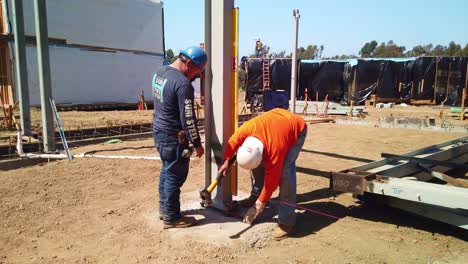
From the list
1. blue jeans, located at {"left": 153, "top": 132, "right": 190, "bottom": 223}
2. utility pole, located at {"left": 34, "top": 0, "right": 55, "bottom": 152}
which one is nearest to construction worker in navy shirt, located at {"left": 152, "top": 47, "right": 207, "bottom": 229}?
blue jeans, located at {"left": 153, "top": 132, "right": 190, "bottom": 223}

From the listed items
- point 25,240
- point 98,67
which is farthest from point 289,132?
point 98,67

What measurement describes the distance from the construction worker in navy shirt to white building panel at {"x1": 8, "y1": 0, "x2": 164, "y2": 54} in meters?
15.2

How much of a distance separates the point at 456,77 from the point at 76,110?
20688mm

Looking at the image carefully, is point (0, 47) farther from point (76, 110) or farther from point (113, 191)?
point (113, 191)

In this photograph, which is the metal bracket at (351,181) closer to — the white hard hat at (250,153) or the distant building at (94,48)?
the white hard hat at (250,153)

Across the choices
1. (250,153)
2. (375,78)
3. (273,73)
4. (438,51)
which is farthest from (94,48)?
(438,51)

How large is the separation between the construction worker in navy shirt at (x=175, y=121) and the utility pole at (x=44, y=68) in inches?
173

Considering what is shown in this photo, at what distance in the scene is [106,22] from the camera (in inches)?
752

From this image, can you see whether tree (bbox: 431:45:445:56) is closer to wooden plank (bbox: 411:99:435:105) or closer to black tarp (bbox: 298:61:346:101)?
wooden plank (bbox: 411:99:435:105)

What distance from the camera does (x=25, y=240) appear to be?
3.57 meters

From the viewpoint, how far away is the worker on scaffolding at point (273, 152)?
340 cm

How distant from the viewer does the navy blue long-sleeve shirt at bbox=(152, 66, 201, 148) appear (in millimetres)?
3451

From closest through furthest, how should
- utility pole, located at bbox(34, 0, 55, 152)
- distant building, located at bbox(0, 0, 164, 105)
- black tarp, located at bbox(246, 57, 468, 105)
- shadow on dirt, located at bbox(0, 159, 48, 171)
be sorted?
shadow on dirt, located at bbox(0, 159, 48, 171), utility pole, located at bbox(34, 0, 55, 152), distant building, located at bbox(0, 0, 164, 105), black tarp, located at bbox(246, 57, 468, 105)

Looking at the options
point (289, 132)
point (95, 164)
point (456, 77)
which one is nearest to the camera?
point (289, 132)
